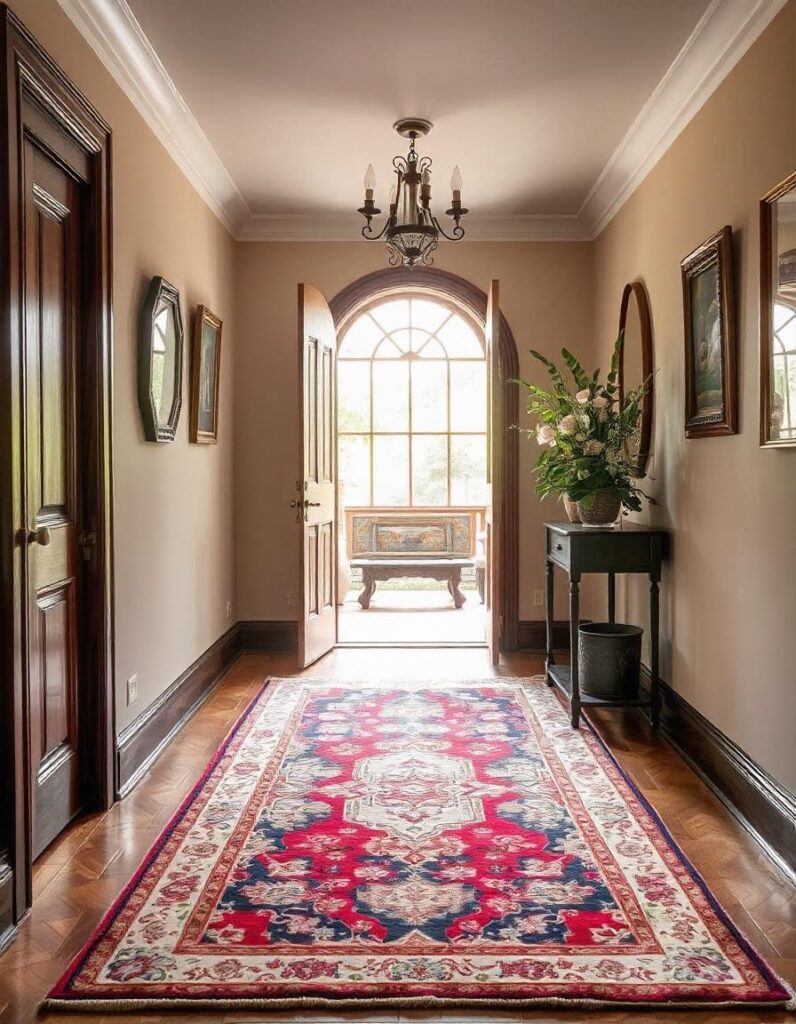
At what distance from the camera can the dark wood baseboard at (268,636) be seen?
232 inches

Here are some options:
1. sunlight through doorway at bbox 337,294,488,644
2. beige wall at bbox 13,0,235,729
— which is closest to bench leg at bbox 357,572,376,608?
sunlight through doorway at bbox 337,294,488,644

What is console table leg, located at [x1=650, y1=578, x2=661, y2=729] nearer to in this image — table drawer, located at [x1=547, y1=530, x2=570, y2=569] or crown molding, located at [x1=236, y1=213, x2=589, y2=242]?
table drawer, located at [x1=547, y1=530, x2=570, y2=569]

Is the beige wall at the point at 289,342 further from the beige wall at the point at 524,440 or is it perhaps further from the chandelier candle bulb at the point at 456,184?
the chandelier candle bulb at the point at 456,184

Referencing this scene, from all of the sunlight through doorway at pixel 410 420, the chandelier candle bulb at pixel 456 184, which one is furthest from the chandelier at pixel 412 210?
the sunlight through doorway at pixel 410 420

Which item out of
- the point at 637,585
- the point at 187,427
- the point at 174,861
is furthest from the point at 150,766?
the point at 637,585

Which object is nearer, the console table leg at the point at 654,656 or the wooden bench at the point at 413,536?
the console table leg at the point at 654,656

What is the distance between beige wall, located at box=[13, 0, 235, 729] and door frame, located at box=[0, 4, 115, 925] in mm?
161

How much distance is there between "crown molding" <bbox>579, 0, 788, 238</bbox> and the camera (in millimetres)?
3035

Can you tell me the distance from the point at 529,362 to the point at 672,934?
4.17 metres

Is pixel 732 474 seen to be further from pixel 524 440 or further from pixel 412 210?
pixel 524 440

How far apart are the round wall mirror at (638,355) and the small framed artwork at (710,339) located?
2.28ft

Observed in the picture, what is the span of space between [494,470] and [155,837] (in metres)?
3.16

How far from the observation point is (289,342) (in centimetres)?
588

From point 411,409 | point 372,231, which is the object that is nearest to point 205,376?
point 372,231
